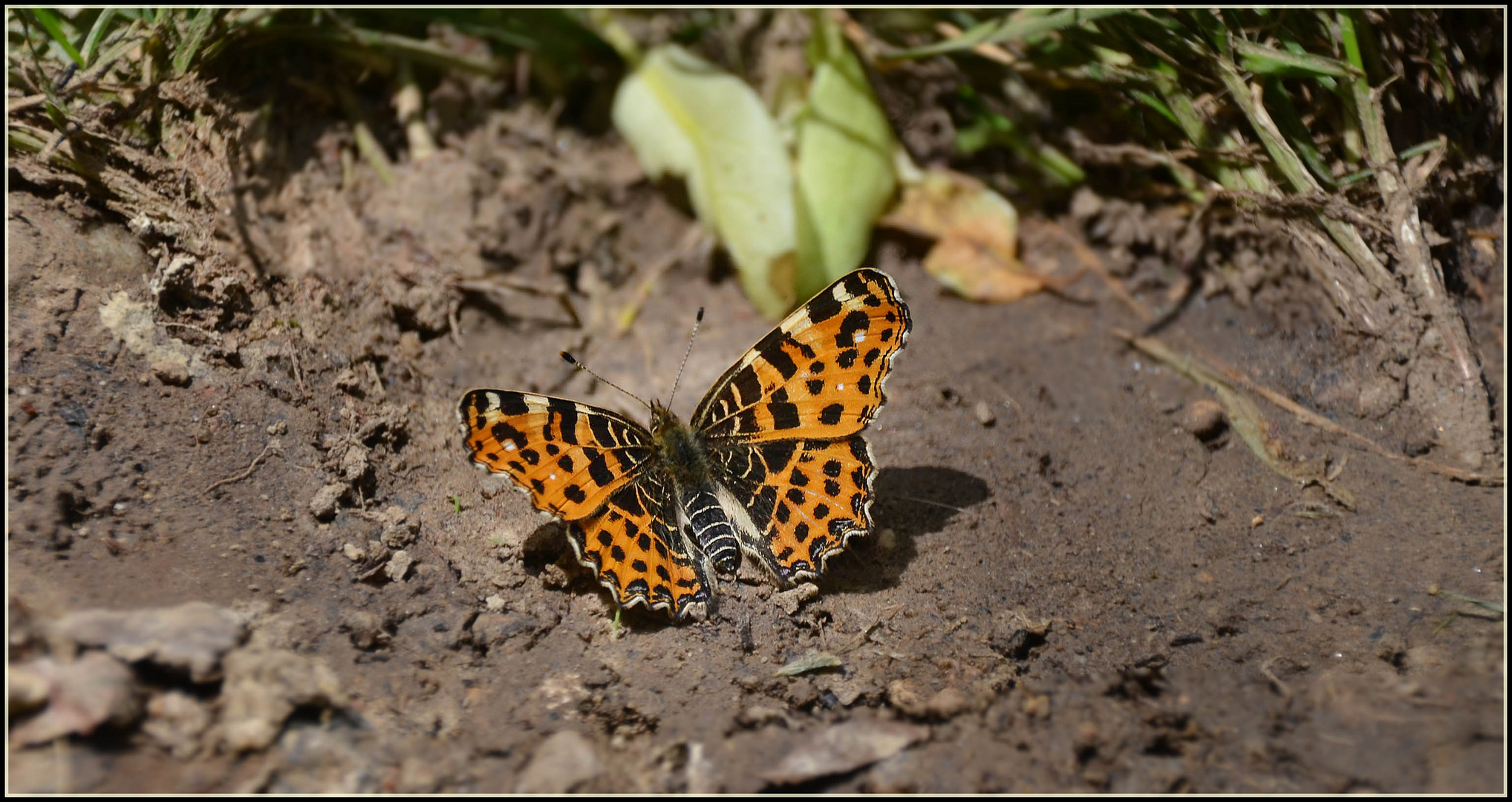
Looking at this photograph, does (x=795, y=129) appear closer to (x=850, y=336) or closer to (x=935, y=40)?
(x=935, y=40)

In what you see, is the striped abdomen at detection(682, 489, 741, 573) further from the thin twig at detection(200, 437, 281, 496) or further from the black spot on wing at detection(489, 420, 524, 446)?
the thin twig at detection(200, 437, 281, 496)

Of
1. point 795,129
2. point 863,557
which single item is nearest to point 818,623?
point 863,557

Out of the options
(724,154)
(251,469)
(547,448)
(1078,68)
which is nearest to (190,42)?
(251,469)

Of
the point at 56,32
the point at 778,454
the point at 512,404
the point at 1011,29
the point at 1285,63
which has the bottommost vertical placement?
the point at 778,454

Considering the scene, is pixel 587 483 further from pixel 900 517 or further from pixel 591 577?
pixel 900 517

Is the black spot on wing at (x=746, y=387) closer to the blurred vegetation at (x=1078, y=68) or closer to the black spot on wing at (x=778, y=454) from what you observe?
the black spot on wing at (x=778, y=454)

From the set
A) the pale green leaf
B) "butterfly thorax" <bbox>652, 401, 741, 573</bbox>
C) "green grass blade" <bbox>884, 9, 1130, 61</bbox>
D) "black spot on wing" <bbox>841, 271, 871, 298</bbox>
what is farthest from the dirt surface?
"green grass blade" <bbox>884, 9, 1130, 61</bbox>
